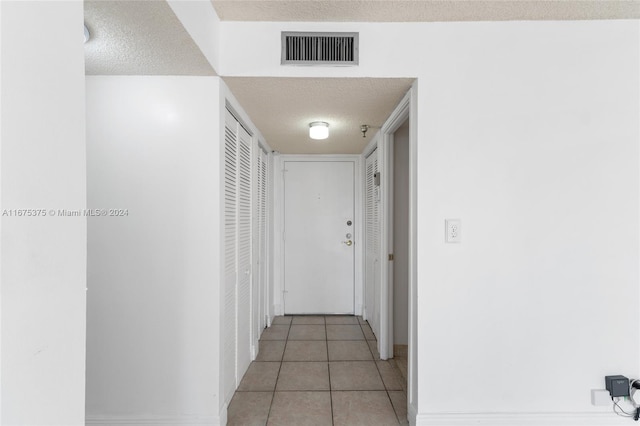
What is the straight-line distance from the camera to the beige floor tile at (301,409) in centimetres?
204

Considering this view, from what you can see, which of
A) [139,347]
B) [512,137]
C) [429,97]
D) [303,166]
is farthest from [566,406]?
[303,166]

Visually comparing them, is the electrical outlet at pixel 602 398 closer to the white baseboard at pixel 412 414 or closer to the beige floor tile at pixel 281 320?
the white baseboard at pixel 412 414

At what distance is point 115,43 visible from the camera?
4.92 feet

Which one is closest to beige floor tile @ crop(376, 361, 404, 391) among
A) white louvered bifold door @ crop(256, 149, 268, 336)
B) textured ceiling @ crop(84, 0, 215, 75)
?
white louvered bifold door @ crop(256, 149, 268, 336)

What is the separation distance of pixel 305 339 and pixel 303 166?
2.04m

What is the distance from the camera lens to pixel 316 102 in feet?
7.38

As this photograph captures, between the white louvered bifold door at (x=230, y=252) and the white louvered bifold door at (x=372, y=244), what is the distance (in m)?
1.43

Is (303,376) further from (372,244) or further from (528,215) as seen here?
(528,215)

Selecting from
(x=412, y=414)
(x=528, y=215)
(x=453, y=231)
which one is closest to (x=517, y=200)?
(x=528, y=215)

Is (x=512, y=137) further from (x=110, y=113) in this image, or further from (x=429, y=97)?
(x=110, y=113)

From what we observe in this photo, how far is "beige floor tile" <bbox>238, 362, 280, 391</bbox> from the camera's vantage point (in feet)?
8.00

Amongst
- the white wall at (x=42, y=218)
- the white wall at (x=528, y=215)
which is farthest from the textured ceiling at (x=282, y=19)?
the white wall at (x=42, y=218)

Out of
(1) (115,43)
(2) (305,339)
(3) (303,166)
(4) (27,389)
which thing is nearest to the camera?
(4) (27,389)

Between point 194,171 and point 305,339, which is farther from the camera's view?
point 305,339
